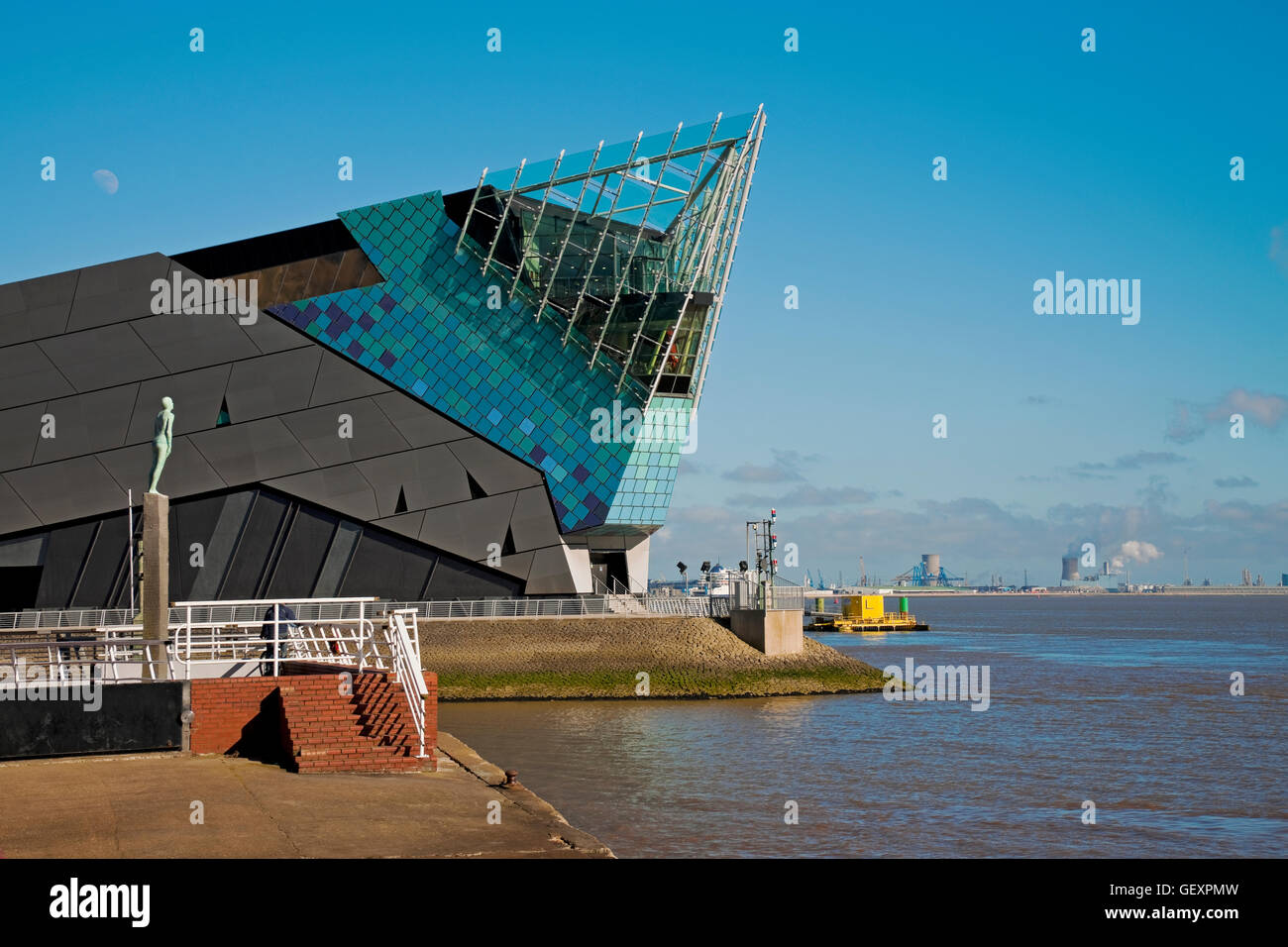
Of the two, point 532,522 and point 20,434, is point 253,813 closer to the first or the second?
point 532,522

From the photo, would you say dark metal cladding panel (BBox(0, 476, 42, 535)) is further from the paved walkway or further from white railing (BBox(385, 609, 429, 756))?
the paved walkway

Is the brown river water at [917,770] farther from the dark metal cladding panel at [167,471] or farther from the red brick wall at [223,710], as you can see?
the dark metal cladding panel at [167,471]

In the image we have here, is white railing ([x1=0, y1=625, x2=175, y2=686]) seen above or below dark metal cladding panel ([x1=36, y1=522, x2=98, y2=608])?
below

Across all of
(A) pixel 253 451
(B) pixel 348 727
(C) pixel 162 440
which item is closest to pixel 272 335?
(A) pixel 253 451

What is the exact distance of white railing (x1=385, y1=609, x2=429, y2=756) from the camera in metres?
19.1

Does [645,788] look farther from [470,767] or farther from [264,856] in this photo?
[264,856]

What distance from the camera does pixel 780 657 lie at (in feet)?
163

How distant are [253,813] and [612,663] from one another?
33.4m

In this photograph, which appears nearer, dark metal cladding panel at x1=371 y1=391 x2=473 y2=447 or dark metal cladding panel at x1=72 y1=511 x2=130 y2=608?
dark metal cladding panel at x1=72 y1=511 x2=130 y2=608

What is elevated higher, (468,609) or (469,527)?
(469,527)

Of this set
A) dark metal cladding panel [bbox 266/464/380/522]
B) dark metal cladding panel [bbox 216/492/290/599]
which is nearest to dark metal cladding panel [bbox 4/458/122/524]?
dark metal cladding panel [bbox 216/492/290/599]

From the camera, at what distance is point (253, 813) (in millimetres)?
14328

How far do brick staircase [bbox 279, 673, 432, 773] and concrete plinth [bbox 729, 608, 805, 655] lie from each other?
32.0 meters
